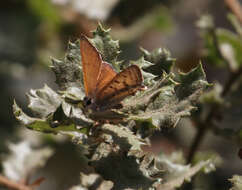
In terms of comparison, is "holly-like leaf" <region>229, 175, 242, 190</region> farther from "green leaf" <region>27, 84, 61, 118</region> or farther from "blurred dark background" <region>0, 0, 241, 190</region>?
"blurred dark background" <region>0, 0, 241, 190</region>

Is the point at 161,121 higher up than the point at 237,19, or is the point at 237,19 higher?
the point at 237,19

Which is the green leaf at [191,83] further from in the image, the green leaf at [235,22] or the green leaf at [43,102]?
the green leaf at [235,22]

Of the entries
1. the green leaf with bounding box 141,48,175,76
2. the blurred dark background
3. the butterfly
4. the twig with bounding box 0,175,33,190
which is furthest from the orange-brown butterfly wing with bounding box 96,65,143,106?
the blurred dark background

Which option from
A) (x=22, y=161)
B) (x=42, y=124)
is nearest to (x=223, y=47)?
(x=22, y=161)

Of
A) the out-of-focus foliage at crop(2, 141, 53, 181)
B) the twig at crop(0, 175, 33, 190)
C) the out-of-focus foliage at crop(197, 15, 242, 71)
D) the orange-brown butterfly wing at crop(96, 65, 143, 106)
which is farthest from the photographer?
the out-of-focus foliage at crop(197, 15, 242, 71)

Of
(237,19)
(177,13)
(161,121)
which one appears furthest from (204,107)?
(177,13)

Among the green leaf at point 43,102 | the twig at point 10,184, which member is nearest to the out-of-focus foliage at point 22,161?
the twig at point 10,184

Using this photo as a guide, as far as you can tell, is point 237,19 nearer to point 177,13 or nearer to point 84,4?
point 84,4
